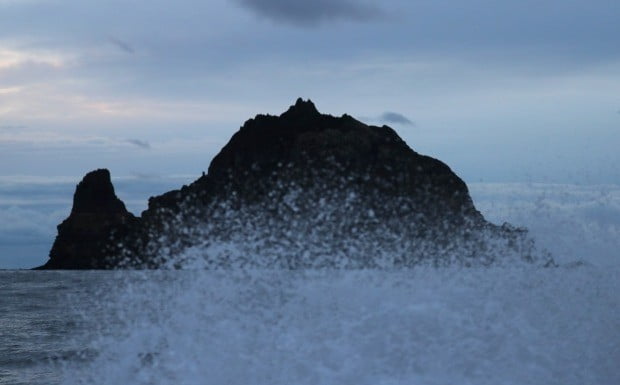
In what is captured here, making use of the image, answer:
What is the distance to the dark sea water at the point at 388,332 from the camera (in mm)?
14891

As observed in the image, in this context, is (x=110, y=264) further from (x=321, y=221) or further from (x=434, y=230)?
(x=321, y=221)

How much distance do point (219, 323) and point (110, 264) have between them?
6805 inches

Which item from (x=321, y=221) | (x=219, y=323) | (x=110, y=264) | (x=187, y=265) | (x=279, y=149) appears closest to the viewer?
(x=219, y=323)

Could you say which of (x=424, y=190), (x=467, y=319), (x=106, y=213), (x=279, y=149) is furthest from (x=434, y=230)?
(x=467, y=319)

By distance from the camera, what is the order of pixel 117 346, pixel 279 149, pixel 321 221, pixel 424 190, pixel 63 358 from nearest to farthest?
1. pixel 117 346
2. pixel 63 358
3. pixel 321 221
4. pixel 424 190
5. pixel 279 149

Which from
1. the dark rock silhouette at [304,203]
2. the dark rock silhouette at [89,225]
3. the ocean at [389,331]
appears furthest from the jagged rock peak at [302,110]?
the ocean at [389,331]

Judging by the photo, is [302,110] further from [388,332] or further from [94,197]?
[388,332]

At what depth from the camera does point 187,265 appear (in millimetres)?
20375

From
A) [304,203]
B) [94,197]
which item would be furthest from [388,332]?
[94,197]

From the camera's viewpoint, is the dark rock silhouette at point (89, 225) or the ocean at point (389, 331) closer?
the ocean at point (389, 331)

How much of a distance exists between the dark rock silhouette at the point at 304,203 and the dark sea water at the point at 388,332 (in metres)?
54.8

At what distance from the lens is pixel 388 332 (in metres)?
15.6

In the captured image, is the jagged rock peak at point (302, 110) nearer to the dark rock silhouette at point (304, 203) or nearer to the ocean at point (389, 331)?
the dark rock silhouette at point (304, 203)

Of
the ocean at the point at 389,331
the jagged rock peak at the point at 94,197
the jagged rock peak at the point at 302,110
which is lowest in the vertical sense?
the ocean at the point at 389,331
